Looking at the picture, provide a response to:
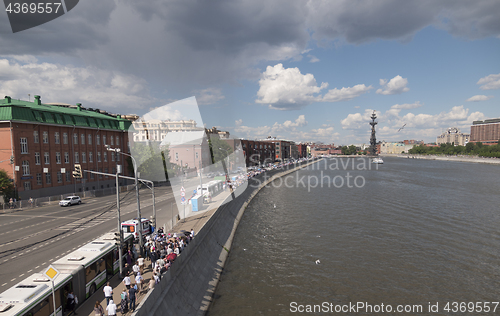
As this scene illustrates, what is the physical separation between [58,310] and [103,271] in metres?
3.97

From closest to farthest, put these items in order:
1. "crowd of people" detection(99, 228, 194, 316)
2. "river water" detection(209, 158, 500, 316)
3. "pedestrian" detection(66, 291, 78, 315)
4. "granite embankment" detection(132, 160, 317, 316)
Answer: "pedestrian" detection(66, 291, 78, 315) → "crowd of people" detection(99, 228, 194, 316) → "granite embankment" detection(132, 160, 317, 316) → "river water" detection(209, 158, 500, 316)

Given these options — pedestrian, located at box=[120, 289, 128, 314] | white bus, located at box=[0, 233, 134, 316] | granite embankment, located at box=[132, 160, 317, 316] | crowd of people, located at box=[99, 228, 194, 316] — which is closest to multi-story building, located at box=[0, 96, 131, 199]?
granite embankment, located at box=[132, 160, 317, 316]

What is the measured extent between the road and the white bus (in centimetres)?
455

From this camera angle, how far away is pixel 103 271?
1512 centimetres

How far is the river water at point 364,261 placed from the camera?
18.1 metres

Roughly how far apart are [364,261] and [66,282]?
22.1 metres

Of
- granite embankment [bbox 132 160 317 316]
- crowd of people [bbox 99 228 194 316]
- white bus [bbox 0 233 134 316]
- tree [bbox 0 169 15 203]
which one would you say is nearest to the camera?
white bus [bbox 0 233 134 316]

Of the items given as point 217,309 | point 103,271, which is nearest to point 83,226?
point 103,271

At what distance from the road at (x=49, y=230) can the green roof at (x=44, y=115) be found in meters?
14.2

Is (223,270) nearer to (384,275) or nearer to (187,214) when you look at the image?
(187,214)

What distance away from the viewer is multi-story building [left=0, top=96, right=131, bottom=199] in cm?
3862

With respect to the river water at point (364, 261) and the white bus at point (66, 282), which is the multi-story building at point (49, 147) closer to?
the river water at point (364, 261)

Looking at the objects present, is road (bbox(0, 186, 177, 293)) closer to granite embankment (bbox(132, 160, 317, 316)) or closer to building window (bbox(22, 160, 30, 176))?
granite embankment (bbox(132, 160, 317, 316))

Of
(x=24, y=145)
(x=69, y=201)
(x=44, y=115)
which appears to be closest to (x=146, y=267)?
(x=69, y=201)
